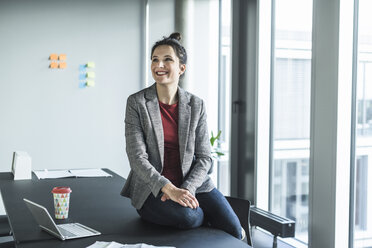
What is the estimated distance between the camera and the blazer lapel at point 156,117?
2006 millimetres

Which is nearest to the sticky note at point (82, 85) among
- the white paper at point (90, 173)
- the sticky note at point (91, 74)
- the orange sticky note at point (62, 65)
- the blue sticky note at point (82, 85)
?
the blue sticky note at point (82, 85)

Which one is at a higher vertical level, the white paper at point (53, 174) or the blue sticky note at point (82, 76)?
the blue sticky note at point (82, 76)

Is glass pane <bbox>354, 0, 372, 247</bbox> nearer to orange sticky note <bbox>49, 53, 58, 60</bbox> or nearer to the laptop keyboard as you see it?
the laptop keyboard

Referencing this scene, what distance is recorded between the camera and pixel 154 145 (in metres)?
2.02

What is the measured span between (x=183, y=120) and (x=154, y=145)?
18cm

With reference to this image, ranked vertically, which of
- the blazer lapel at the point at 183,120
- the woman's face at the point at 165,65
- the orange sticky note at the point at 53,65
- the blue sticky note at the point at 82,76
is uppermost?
the orange sticky note at the point at 53,65

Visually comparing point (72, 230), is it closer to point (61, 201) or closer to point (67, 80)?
point (61, 201)

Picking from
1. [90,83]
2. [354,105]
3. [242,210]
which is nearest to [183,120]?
[242,210]

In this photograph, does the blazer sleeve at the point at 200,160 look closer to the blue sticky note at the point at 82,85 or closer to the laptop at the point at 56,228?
the laptop at the point at 56,228

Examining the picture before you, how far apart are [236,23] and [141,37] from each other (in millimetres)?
1670

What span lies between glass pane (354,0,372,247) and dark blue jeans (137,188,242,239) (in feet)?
3.00

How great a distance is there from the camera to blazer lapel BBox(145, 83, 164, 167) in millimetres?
2006

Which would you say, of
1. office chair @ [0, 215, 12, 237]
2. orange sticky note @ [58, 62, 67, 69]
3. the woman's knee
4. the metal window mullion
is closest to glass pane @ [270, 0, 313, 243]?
the metal window mullion

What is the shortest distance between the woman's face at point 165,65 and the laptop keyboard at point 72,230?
0.74 metres
